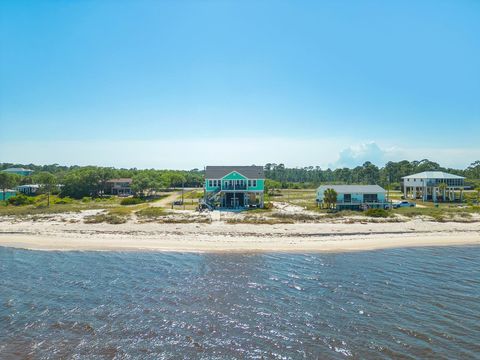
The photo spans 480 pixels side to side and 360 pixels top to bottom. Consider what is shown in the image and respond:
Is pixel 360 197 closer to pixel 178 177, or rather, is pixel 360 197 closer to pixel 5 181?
pixel 178 177

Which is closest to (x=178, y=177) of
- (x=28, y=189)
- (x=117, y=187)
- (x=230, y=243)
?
(x=117, y=187)

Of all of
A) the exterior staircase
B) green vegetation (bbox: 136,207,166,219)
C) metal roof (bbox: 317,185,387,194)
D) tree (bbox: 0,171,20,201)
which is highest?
tree (bbox: 0,171,20,201)

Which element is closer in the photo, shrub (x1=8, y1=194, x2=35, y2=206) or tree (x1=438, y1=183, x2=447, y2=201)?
shrub (x1=8, y1=194, x2=35, y2=206)

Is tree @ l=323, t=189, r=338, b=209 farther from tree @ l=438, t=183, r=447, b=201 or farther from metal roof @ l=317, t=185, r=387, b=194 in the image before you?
tree @ l=438, t=183, r=447, b=201

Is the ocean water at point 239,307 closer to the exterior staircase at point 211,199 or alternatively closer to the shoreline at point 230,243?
the shoreline at point 230,243

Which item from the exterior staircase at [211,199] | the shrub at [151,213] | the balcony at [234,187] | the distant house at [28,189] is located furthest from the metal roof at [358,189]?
the distant house at [28,189]

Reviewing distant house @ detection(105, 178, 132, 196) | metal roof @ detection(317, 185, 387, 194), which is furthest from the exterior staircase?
distant house @ detection(105, 178, 132, 196)
